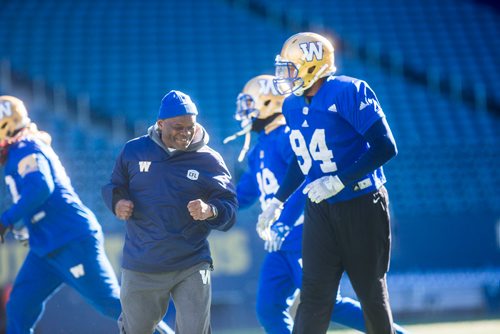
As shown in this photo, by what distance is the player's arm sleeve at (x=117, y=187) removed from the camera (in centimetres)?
446

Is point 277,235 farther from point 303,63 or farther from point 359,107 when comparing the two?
point 359,107

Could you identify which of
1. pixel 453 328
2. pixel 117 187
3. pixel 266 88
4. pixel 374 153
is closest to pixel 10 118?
pixel 117 187

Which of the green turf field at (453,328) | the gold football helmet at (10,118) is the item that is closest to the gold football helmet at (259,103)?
the gold football helmet at (10,118)

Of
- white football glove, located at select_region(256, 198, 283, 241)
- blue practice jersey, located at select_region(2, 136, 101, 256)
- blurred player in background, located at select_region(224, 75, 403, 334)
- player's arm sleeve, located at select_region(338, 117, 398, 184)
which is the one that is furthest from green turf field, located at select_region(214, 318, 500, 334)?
player's arm sleeve, located at select_region(338, 117, 398, 184)

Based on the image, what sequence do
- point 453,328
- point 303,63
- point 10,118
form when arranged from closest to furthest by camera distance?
point 303,63 < point 10,118 < point 453,328

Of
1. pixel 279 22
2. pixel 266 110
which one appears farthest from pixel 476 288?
pixel 279 22

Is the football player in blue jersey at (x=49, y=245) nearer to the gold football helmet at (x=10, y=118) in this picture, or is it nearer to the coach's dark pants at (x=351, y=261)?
the gold football helmet at (x=10, y=118)

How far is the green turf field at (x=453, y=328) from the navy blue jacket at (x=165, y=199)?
3.66 metres

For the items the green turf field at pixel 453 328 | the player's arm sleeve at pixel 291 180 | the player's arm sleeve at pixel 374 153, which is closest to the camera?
the player's arm sleeve at pixel 374 153

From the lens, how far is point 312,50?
475 centimetres

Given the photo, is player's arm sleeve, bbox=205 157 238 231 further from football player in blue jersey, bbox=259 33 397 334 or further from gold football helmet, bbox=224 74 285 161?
gold football helmet, bbox=224 74 285 161

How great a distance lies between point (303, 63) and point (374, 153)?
0.76 m

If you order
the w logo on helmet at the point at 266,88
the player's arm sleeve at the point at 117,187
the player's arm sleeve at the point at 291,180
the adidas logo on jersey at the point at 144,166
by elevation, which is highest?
the w logo on helmet at the point at 266,88

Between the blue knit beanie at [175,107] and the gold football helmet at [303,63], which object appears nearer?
the blue knit beanie at [175,107]
